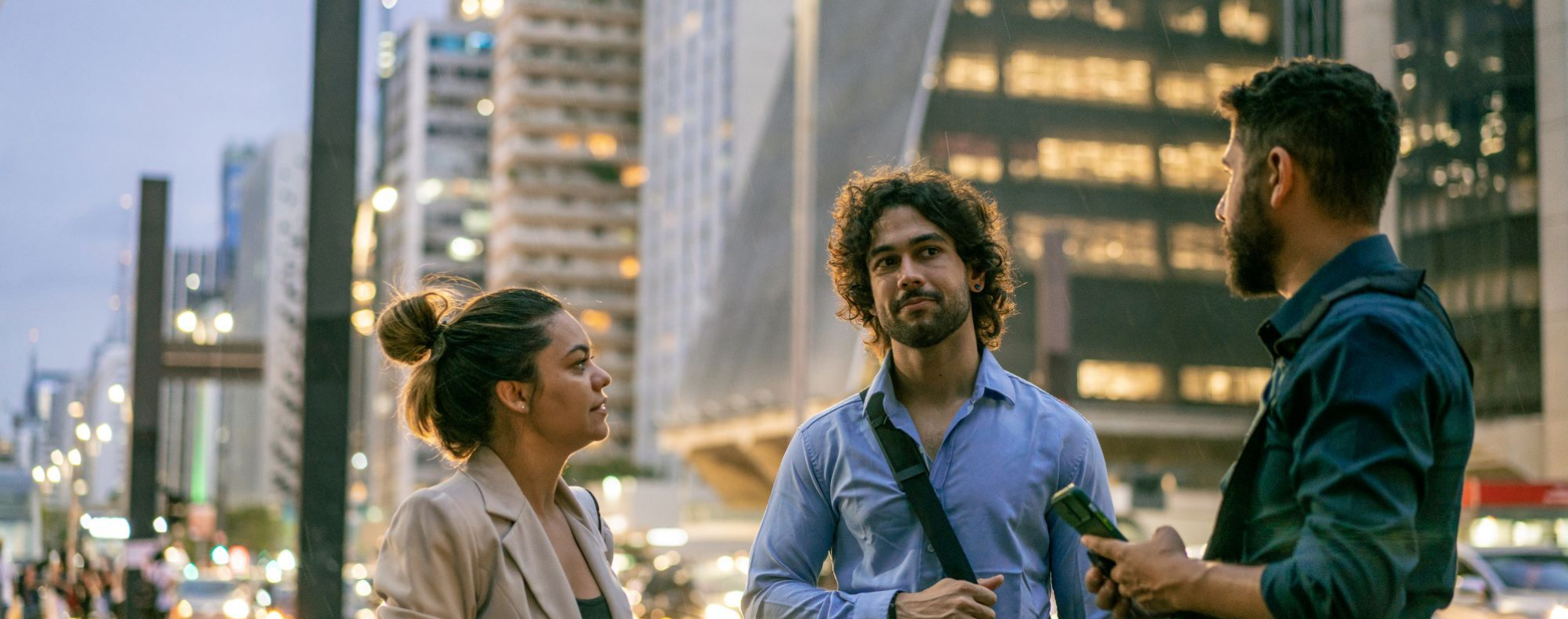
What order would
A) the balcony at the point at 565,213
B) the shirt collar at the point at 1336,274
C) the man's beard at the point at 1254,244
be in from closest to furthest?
the shirt collar at the point at 1336,274, the man's beard at the point at 1254,244, the balcony at the point at 565,213

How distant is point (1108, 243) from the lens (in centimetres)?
7362

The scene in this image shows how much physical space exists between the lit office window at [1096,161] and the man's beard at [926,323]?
69943mm

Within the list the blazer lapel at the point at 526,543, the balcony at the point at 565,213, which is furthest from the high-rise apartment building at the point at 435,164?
the blazer lapel at the point at 526,543

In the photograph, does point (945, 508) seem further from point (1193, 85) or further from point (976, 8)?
point (1193, 85)

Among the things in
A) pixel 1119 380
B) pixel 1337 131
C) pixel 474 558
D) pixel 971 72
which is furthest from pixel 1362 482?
pixel 1119 380

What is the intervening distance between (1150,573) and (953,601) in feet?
2.53

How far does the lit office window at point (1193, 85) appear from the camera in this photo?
7575cm

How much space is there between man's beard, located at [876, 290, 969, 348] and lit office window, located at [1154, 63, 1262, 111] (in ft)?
243

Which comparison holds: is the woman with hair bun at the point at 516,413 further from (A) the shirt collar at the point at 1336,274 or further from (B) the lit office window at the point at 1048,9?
(B) the lit office window at the point at 1048,9

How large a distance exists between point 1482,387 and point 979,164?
28.4 meters

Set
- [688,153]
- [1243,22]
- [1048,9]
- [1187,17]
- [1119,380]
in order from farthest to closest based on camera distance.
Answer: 1. [688,153]
2. [1243,22]
3. [1187,17]
4. [1048,9]
5. [1119,380]

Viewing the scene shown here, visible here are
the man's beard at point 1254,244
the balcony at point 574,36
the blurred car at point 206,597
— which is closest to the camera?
the man's beard at point 1254,244

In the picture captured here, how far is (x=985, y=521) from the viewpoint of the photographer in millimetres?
3604

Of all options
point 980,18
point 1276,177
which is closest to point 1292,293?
point 1276,177
